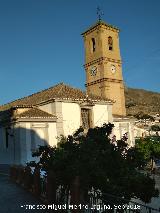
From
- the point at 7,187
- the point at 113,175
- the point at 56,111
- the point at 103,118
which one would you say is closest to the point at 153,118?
the point at 103,118

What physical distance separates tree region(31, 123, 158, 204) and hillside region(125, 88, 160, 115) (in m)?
79.6

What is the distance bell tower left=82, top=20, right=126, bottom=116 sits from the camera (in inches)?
1341

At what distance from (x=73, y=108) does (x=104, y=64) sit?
28.7 feet

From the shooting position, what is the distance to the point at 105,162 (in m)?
10.7

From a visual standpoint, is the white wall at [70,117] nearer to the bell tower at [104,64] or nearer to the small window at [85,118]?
the small window at [85,118]

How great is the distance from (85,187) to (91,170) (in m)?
0.55

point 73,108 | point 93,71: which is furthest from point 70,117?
point 93,71

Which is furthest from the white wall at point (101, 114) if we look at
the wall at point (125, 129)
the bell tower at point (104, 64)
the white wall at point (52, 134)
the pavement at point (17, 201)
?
the pavement at point (17, 201)

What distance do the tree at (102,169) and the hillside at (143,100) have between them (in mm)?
79601

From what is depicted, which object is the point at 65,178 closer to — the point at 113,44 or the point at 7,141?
the point at 7,141

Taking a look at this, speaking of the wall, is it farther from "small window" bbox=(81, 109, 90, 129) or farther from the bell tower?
"small window" bbox=(81, 109, 90, 129)

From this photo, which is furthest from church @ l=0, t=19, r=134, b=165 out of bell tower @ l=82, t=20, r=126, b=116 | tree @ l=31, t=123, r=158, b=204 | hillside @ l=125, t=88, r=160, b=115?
hillside @ l=125, t=88, r=160, b=115

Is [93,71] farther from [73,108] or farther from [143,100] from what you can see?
[143,100]

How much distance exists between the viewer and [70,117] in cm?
2722
